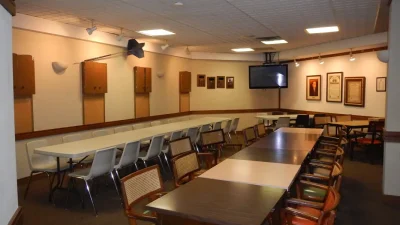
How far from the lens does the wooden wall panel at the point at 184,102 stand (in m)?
9.91

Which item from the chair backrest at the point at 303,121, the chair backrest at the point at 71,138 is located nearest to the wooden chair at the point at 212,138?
the chair backrest at the point at 71,138

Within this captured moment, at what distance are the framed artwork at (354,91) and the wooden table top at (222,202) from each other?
7132mm

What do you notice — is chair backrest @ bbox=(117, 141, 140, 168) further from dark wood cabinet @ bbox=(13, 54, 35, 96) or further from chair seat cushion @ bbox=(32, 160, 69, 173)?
dark wood cabinet @ bbox=(13, 54, 35, 96)

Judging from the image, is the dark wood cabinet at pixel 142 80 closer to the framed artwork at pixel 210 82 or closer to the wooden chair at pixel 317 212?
the framed artwork at pixel 210 82

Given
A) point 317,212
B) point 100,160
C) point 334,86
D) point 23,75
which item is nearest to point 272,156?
point 317,212

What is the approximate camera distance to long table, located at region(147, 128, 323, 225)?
2.01 m

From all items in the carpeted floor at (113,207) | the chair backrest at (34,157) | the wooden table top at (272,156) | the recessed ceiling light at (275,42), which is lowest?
the carpeted floor at (113,207)

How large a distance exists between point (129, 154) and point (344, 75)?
22.7ft

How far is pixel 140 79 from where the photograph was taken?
7.94 metres

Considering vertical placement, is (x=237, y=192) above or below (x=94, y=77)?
below

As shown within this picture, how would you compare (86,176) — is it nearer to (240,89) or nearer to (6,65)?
(6,65)

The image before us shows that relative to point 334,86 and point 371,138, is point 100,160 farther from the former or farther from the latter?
point 334,86

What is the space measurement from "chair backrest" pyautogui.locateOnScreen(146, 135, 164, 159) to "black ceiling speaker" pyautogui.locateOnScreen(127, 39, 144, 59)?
9.31 feet

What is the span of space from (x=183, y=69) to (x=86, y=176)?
6515 millimetres
